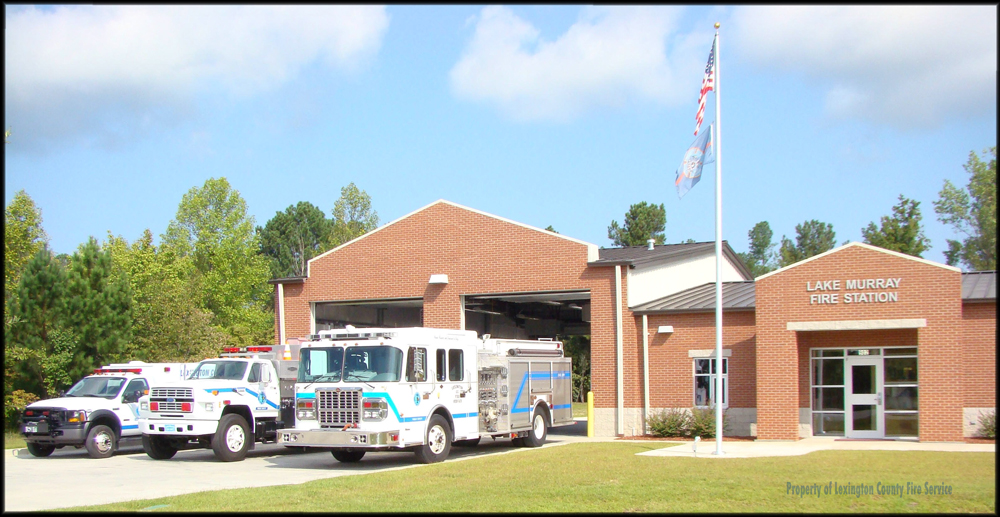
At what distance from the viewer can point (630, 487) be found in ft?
44.4

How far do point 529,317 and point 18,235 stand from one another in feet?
65.3

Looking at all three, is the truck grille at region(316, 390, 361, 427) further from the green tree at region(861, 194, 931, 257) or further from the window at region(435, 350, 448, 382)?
the green tree at region(861, 194, 931, 257)

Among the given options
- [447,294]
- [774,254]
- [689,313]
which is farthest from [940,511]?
[774,254]

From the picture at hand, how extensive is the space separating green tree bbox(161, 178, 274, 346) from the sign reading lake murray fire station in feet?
132

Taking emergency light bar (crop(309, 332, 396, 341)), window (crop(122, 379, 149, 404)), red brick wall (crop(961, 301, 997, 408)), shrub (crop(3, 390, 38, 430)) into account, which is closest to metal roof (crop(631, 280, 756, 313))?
red brick wall (crop(961, 301, 997, 408))

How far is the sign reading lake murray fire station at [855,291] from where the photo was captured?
21.5m

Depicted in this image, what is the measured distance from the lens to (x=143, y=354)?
123ft

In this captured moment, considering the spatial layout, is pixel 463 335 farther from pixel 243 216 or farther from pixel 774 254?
pixel 774 254

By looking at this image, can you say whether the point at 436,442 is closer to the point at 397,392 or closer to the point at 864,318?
the point at 397,392

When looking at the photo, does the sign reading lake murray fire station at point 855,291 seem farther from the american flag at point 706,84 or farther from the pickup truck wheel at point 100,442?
the pickup truck wheel at point 100,442

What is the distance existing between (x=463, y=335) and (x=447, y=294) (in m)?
8.05

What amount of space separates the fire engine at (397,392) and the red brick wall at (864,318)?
7009 millimetres

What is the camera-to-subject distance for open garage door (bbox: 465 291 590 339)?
32.2 m

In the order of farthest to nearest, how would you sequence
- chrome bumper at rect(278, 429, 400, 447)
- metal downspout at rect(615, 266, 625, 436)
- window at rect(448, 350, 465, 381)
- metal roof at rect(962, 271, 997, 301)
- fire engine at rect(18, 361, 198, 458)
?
1. metal downspout at rect(615, 266, 625, 436)
2. fire engine at rect(18, 361, 198, 458)
3. metal roof at rect(962, 271, 997, 301)
4. window at rect(448, 350, 465, 381)
5. chrome bumper at rect(278, 429, 400, 447)
